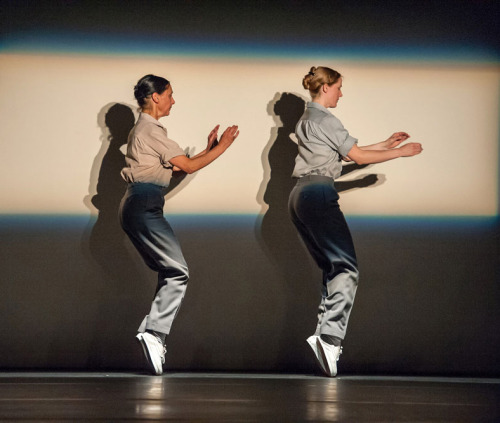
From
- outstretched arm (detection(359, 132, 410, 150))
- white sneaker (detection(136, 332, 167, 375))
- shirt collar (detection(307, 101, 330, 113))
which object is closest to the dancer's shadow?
outstretched arm (detection(359, 132, 410, 150))

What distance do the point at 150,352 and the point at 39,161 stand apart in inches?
42.1

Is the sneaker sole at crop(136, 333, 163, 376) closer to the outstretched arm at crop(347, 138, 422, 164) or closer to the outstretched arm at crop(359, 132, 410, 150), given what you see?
the outstretched arm at crop(347, 138, 422, 164)

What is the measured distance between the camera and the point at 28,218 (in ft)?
12.5

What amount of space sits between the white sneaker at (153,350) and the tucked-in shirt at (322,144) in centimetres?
92

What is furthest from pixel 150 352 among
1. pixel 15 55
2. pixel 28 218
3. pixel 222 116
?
pixel 15 55

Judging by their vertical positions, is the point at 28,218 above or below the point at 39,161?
below

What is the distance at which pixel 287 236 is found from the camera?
12.7 ft

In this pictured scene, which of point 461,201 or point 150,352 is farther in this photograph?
point 461,201

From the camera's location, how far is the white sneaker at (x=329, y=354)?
3414 mm

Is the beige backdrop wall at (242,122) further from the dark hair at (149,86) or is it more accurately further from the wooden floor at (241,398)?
the wooden floor at (241,398)

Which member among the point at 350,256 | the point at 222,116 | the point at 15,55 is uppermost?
the point at 15,55

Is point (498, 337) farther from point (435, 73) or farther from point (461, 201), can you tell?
point (435, 73)

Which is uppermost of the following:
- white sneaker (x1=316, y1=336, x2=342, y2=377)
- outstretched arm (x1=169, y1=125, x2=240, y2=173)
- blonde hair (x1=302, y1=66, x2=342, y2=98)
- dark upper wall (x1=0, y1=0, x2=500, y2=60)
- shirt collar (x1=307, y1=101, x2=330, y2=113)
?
dark upper wall (x1=0, y1=0, x2=500, y2=60)

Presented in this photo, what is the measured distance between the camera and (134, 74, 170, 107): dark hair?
11.9ft
